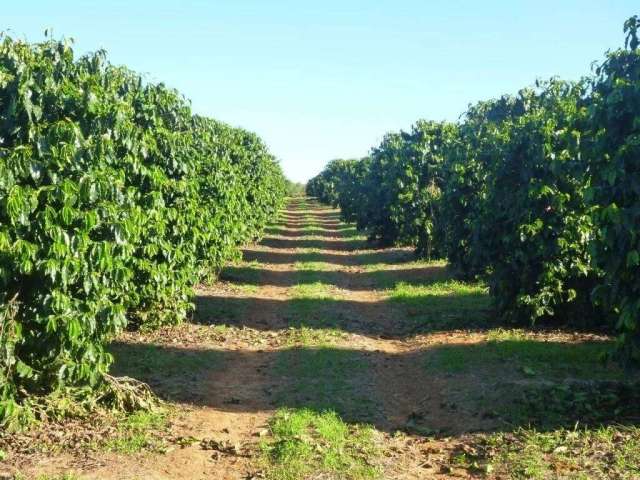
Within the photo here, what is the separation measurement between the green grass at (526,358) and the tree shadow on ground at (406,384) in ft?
0.06

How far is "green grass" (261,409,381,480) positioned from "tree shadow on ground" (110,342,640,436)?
0.42m

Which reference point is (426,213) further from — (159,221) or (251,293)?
(159,221)

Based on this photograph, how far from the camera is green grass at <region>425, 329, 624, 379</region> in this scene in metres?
9.89

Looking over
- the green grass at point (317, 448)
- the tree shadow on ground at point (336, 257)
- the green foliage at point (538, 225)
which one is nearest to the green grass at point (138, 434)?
the green grass at point (317, 448)

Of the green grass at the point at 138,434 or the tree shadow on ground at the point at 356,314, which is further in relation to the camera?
the tree shadow on ground at the point at 356,314

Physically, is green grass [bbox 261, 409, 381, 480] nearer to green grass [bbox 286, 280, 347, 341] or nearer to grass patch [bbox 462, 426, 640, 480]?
grass patch [bbox 462, 426, 640, 480]

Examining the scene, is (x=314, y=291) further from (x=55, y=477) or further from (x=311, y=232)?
(x=311, y=232)

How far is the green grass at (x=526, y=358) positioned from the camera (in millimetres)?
9891

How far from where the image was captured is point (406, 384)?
9922mm

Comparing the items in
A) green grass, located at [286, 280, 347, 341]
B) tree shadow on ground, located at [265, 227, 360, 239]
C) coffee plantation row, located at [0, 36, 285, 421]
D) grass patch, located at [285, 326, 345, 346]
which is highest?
coffee plantation row, located at [0, 36, 285, 421]

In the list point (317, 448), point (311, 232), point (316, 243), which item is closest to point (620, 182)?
point (317, 448)

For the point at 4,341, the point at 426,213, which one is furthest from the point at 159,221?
the point at 426,213

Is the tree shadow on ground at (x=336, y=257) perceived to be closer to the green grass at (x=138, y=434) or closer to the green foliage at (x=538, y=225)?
the green foliage at (x=538, y=225)

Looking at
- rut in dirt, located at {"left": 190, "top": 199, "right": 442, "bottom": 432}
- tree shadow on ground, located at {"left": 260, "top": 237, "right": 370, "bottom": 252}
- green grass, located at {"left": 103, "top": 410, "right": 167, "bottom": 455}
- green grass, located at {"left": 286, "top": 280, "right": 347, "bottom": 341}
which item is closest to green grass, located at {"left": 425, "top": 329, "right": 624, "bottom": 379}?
rut in dirt, located at {"left": 190, "top": 199, "right": 442, "bottom": 432}
